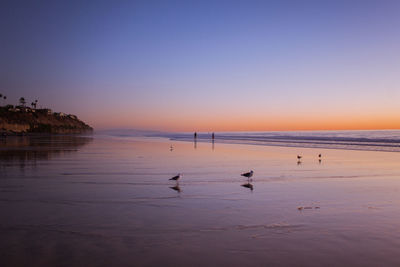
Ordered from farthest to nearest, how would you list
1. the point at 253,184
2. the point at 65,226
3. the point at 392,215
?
the point at 253,184
the point at 392,215
the point at 65,226

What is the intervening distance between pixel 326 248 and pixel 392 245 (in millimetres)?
1318

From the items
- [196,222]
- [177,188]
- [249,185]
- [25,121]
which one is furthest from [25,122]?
[196,222]

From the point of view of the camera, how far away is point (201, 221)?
25.0ft

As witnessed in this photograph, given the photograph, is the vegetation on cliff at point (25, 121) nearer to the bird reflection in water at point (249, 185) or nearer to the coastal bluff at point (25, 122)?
the coastal bluff at point (25, 122)

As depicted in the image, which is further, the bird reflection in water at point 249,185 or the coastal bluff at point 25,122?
the coastal bluff at point 25,122

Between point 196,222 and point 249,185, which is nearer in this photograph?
point 196,222

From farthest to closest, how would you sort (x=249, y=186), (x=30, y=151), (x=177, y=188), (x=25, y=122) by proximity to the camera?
1. (x=25, y=122)
2. (x=30, y=151)
3. (x=249, y=186)
4. (x=177, y=188)

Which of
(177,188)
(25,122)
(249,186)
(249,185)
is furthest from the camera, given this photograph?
(25,122)

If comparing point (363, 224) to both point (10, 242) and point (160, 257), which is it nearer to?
point (160, 257)

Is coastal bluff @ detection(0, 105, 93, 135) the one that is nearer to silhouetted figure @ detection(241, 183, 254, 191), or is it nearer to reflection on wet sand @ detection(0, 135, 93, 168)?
reflection on wet sand @ detection(0, 135, 93, 168)

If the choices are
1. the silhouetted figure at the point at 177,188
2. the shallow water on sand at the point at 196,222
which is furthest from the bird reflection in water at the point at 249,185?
the silhouetted figure at the point at 177,188

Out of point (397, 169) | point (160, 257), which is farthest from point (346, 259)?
point (397, 169)

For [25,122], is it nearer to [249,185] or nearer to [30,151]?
[30,151]

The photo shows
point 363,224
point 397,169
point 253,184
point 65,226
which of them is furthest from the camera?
point 397,169
